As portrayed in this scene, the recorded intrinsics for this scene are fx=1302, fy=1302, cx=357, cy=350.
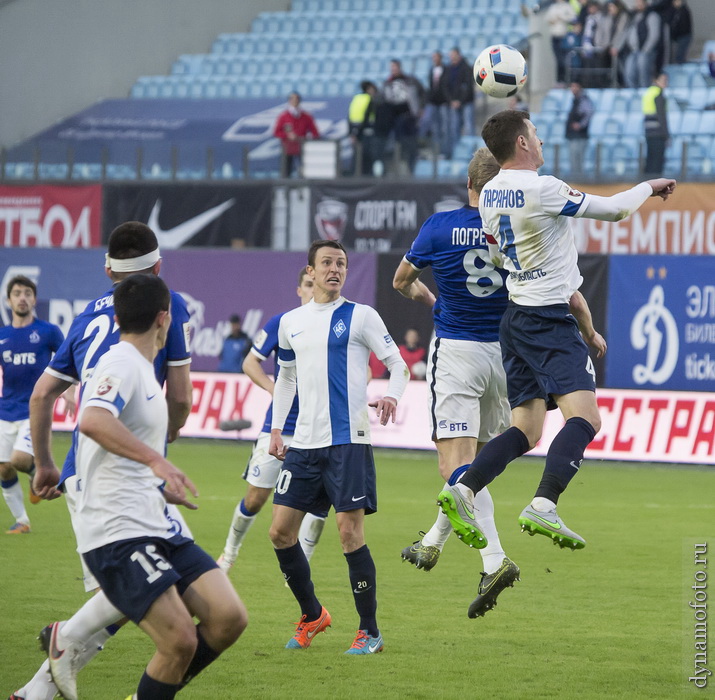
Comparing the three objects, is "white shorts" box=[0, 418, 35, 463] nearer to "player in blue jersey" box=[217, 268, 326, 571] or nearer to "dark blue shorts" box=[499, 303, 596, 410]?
"player in blue jersey" box=[217, 268, 326, 571]

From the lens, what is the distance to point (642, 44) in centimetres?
2309

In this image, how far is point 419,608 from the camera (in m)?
8.66

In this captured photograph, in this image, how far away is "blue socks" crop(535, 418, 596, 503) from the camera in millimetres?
6508

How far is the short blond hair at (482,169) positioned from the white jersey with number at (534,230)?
0.35 metres

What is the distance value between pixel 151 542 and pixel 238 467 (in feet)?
39.8

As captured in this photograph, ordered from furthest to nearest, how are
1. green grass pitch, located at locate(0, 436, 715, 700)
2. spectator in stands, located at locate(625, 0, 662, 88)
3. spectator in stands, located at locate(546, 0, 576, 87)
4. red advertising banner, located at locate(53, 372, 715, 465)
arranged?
spectator in stands, located at locate(546, 0, 576, 87) → spectator in stands, located at locate(625, 0, 662, 88) → red advertising banner, located at locate(53, 372, 715, 465) → green grass pitch, located at locate(0, 436, 715, 700)

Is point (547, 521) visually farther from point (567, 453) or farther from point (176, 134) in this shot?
point (176, 134)

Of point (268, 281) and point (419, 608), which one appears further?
point (268, 281)

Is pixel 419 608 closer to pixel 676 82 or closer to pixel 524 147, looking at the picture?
pixel 524 147

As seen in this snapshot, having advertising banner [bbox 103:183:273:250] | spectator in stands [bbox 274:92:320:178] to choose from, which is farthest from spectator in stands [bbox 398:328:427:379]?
spectator in stands [bbox 274:92:320:178]

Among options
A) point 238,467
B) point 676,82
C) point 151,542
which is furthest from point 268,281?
point 151,542

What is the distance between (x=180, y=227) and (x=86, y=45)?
9243mm

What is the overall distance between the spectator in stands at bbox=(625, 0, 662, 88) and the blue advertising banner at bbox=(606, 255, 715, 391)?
223 inches

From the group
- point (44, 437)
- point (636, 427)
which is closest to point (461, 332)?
point (44, 437)
